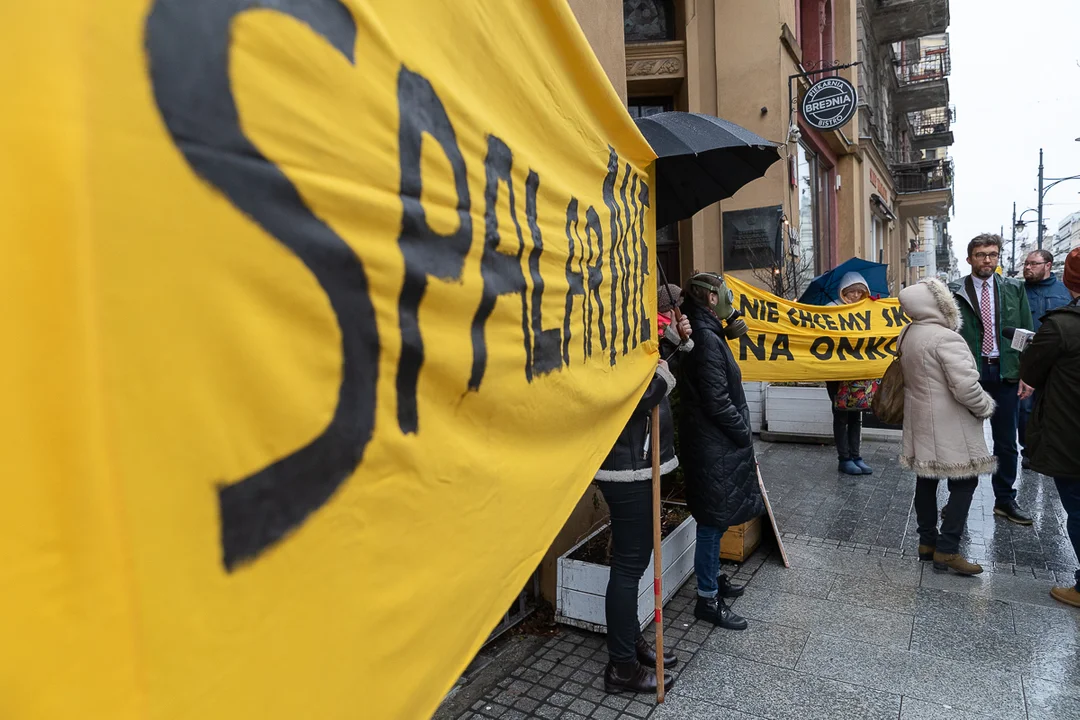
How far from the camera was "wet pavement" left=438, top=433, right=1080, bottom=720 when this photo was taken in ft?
9.78

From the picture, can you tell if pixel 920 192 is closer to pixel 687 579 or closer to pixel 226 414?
pixel 687 579

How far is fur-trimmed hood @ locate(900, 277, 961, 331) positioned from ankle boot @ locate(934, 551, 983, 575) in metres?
1.45

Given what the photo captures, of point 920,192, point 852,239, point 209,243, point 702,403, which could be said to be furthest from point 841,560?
point 920,192

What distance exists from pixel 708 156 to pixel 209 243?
344cm

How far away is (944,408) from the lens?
13.7 feet

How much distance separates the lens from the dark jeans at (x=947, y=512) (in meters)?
4.20

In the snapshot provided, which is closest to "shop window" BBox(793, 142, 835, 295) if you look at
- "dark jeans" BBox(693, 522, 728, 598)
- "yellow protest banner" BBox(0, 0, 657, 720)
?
"dark jeans" BBox(693, 522, 728, 598)

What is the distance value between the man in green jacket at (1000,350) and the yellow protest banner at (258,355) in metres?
4.92

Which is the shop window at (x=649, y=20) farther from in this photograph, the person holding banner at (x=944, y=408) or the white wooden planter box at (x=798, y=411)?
the person holding banner at (x=944, y=408)

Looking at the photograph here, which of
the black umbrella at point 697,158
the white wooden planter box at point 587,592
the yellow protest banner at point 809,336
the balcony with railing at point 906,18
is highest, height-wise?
the balcony with railing at point 906,18

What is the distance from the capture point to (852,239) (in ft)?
51.4

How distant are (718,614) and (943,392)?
6.50 ft

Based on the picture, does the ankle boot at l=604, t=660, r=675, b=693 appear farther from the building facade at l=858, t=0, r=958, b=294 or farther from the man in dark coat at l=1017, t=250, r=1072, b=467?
the building facade at l=858, t=0, r=958, b=294

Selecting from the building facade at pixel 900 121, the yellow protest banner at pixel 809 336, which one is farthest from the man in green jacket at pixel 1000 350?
the building facade at pixel 900 121
